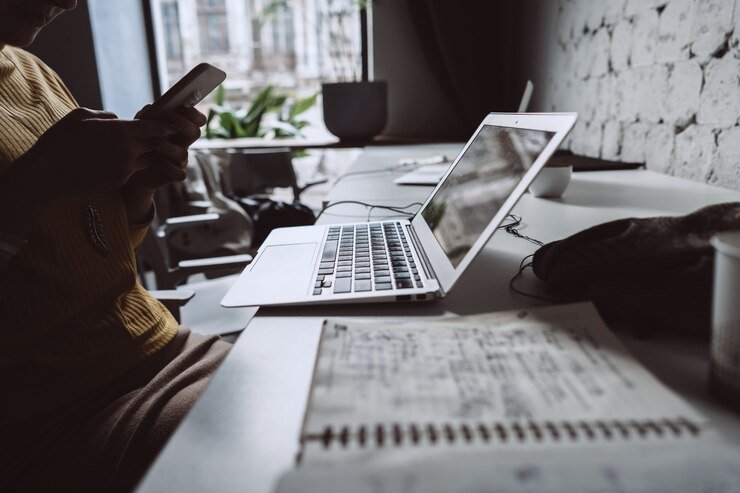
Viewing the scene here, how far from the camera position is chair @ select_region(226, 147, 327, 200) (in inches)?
107

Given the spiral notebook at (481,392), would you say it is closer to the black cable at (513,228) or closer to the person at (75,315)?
A: the black cable at (513,228)

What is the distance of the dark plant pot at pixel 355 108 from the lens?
2680 mm

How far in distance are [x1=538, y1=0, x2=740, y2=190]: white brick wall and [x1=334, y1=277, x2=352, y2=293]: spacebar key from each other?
3.46 feet

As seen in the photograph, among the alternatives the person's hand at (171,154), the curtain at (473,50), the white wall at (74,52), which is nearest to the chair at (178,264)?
the person's hand at (171,154)

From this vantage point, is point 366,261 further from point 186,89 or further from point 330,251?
point 186,89

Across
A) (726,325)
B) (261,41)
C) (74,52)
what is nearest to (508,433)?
(726,325)

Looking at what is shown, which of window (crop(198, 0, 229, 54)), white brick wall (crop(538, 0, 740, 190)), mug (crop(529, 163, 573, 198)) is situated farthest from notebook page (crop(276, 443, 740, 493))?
window (crop(198, 0, 229, 54))

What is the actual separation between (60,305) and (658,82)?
1.58 metres

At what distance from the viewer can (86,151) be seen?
67cm

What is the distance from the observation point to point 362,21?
3262 millimetres

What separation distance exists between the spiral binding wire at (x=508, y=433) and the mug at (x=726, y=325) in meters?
0.06

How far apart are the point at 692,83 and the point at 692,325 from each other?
3.62 feet

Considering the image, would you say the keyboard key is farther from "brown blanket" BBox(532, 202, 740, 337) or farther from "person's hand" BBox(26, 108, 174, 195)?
"person's hand" BBox(26, 108, 174, 195)

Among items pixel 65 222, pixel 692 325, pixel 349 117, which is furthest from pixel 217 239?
pixel 692 325
